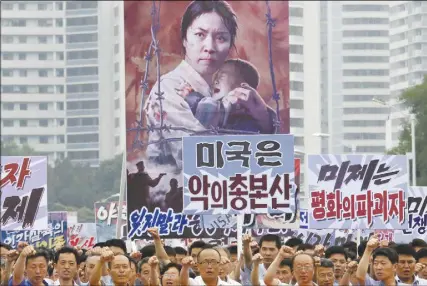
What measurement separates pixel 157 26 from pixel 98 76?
10389 cm

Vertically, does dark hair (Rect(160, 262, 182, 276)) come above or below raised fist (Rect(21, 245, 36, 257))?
below

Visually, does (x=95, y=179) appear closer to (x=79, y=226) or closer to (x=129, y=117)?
(x=79, y=226)

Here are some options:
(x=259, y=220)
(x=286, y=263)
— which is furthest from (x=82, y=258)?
(x=259, y=220)

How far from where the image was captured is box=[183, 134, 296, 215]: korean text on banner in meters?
22.1

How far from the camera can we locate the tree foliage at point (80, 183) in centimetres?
11912

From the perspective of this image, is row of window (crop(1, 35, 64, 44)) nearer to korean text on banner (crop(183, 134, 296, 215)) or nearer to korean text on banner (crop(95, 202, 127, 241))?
korean text on banner (crop(95, 202, 127, 241))

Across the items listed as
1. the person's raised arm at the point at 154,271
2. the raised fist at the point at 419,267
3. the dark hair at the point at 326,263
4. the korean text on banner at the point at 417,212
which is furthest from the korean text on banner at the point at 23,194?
the person's raised arm at the point at 154,271

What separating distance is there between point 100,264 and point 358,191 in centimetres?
1028

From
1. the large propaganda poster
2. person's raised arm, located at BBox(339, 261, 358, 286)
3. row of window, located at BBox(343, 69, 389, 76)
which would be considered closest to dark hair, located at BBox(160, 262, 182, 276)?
person's raised arm, located at BBox(339, 261, 358, 286)

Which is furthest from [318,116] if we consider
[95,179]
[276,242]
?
[276,242]

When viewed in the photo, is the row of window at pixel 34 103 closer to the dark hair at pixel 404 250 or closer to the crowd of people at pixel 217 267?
the crowd of people at pixel 217 267

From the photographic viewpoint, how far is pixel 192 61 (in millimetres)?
41969

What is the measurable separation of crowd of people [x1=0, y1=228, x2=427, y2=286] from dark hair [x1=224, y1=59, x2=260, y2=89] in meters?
22.2

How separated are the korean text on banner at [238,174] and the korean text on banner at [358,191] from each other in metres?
2.86
